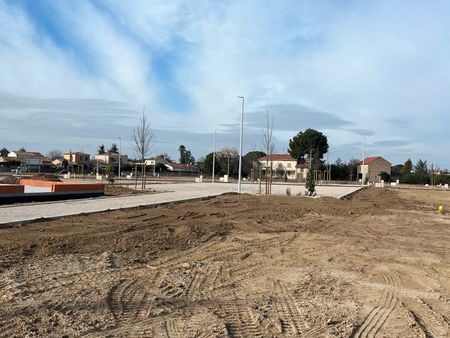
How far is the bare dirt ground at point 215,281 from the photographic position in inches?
203

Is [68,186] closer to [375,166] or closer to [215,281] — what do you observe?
[215,281]

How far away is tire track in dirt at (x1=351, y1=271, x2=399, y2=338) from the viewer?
5.17 m

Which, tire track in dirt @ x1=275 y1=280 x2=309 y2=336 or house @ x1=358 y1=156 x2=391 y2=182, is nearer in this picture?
tire track in dirt @ x1=275 y1=280 x2=309 y2=336

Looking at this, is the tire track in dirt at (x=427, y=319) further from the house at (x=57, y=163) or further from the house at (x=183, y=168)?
the house at (x=183, y=168)

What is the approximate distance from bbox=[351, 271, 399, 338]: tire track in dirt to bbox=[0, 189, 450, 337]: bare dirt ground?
2 cm

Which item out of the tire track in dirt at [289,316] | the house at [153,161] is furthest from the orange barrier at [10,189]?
the house at [153,161]

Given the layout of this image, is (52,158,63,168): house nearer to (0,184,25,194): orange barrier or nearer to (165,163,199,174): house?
(165,163,199,174): house

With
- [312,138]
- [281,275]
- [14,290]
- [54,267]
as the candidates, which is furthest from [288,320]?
[312,138]

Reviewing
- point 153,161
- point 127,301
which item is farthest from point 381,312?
point 153,161

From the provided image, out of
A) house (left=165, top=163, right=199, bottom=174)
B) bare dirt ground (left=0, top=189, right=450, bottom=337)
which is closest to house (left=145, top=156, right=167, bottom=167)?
house (left=165, top=163, right=199, bottom=174)

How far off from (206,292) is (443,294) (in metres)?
3.49

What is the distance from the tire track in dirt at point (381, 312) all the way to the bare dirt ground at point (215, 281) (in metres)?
0.02

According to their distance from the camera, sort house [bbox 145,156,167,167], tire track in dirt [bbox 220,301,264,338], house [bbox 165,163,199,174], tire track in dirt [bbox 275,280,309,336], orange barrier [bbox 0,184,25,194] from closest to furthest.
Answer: tire track in dirt [bbox 220,301,264,338] < tire track in dirt [bbox 275,280,309,336] < orange barrier [bbox 0,184,25,194] < house [bbox 145,156,167,167] < house [bbox 165,163,199,174]

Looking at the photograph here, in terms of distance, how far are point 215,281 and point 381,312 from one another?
2425mm
